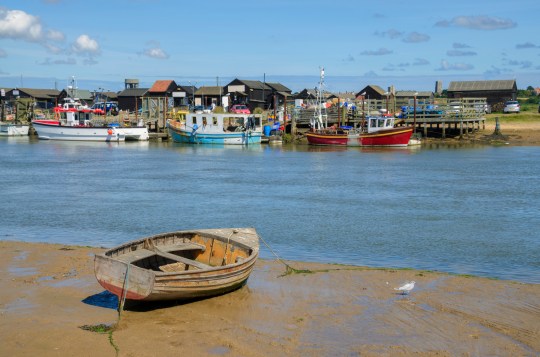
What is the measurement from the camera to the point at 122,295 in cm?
1062

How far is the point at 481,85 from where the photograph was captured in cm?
7781

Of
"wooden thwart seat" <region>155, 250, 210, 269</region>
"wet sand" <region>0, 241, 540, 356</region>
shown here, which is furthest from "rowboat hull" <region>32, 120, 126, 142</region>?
"wooden thwart seat" <region>155, 250, 210, 269</region>

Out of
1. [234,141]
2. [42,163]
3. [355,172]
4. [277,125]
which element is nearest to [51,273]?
[355,172]

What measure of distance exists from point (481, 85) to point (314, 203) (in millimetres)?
59506

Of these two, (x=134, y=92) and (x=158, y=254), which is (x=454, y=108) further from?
(x=158, y=254)

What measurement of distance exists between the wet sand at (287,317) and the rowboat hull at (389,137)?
121 ft

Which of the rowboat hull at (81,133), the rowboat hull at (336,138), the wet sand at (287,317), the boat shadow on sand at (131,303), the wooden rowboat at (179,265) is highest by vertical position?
the rowboat hull at (81,133)

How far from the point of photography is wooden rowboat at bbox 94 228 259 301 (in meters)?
10.5

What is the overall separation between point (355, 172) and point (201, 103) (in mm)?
49797

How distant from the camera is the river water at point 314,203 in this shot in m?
16.7

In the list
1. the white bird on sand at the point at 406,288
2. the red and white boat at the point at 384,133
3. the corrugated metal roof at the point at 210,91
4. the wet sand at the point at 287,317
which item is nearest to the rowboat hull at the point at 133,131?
the red and white boat at the point at 384,133

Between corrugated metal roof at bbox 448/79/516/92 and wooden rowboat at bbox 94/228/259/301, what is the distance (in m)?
69.0

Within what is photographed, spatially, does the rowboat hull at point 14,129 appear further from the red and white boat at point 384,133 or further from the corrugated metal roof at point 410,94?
the corrugated metal roof at point 410,94

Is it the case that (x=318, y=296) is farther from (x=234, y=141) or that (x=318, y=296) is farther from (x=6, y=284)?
(x=234, y=141)
